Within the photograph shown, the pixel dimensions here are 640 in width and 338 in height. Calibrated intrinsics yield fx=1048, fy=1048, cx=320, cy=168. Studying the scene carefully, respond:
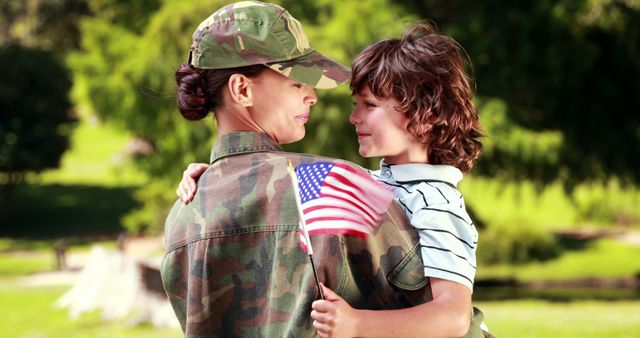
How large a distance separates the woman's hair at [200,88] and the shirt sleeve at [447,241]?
490 mm

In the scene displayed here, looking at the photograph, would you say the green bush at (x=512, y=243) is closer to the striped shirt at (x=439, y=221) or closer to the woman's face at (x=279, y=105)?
the striped shirt at (x=439, y=221)

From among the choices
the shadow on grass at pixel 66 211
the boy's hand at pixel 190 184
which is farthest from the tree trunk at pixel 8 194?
the boy's hand at pixel 190 184

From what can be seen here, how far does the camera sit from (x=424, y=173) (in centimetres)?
234

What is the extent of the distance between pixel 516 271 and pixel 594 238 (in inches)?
210

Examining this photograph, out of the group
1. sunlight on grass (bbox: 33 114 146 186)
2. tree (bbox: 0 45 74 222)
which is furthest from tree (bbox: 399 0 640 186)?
sunlight on grass (bbox: 33 114 146 186)

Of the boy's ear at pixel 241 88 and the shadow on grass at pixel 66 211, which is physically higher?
the shadow on grass at pixel 66 211

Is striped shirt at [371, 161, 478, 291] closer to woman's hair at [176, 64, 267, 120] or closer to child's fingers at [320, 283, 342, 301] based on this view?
child's fingers at [320, 283, 342, 301]

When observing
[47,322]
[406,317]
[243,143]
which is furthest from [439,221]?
[47,322]

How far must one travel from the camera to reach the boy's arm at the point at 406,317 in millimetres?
1957

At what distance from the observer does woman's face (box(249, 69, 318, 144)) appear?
7.18ft

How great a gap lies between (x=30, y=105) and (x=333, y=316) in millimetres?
25377

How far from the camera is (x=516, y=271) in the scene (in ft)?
70.3

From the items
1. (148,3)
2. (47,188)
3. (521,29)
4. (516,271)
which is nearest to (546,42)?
(521,29)

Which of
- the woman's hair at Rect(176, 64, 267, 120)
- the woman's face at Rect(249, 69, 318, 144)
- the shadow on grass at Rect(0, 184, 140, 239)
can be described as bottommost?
the woman's face at Rect(249, 69, 318, 144)
